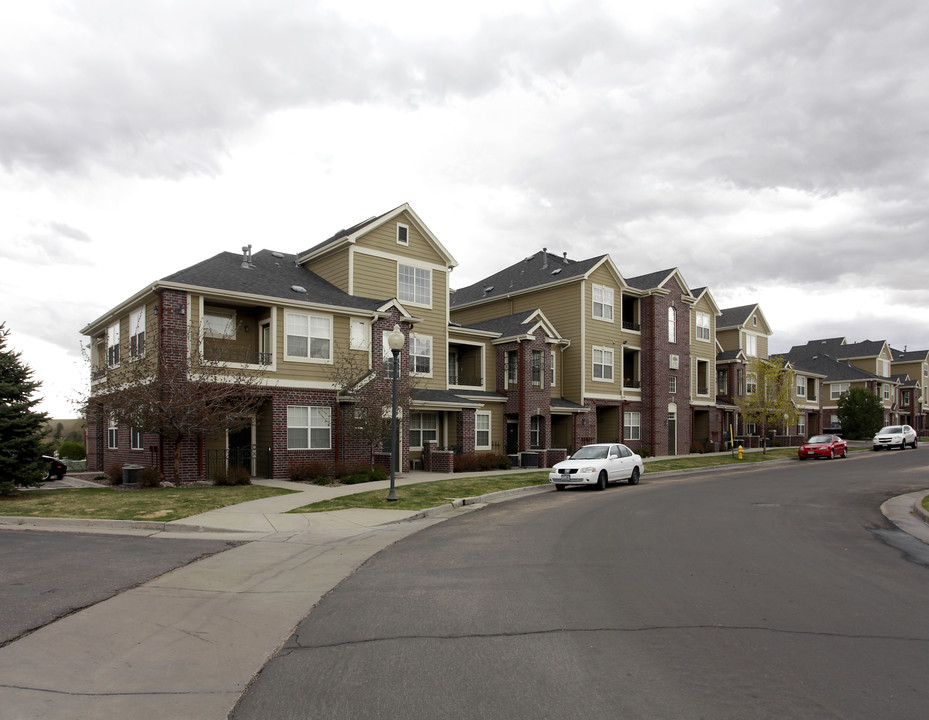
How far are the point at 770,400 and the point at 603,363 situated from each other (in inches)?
512

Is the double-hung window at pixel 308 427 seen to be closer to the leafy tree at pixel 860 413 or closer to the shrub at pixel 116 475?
the shrub at pixel 116 475

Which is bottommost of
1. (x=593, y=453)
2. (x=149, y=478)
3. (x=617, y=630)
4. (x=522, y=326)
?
(x=149, y=478)

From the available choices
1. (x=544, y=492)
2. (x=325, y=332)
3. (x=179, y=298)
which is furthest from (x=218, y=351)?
(x=544, y=492)

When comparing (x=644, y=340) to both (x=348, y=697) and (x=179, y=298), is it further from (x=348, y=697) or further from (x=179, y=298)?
(x=348, y=697)

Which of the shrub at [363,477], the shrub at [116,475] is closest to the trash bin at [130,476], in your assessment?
the shrub at [116,475]

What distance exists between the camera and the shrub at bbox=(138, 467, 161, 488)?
21.4 m

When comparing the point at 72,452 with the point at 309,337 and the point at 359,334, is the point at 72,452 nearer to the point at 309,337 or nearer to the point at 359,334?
A: the point at 309,337

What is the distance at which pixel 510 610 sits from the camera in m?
7.64

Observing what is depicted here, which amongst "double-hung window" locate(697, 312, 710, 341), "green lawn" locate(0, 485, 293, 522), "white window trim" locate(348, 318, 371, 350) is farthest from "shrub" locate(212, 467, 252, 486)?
"double-hung window" locate(697, 312, 710, 341)

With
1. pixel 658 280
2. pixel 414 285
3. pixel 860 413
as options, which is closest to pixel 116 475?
pixel 414 285

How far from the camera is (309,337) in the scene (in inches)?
1043

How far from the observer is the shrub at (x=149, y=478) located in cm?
2136

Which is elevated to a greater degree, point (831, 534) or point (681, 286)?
point (681, 286)

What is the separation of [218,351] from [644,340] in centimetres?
2659
